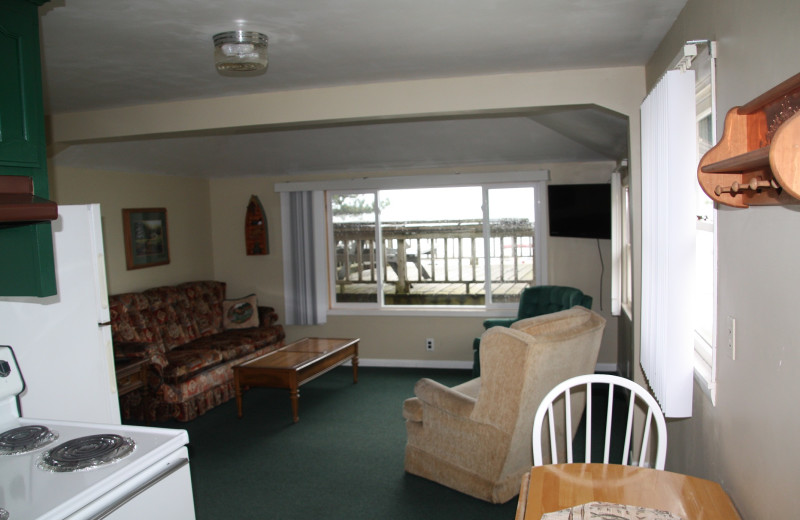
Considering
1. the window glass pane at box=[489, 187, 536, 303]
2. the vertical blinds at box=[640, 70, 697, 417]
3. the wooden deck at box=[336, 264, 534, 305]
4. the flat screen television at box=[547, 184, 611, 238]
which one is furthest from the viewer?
the wooden deck at box=[336, 264, 534, 305]

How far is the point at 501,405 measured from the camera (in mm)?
3061

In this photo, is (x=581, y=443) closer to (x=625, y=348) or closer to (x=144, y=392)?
(x=625, y=348)

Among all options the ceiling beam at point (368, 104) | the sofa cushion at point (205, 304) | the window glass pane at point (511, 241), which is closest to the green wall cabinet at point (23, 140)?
the ceiling beam at point (368, 104)

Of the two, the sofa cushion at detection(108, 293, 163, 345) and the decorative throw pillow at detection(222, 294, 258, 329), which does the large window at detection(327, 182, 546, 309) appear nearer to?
the decorative throw pillow at detection(222, 294, 258, 329)

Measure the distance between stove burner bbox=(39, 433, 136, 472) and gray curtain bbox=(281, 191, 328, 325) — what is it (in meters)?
4.39

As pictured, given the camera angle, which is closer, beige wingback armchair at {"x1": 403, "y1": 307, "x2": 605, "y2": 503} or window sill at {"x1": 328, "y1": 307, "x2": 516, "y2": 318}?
beige wingback armchair at {"x1": 403, "y1": 307, "x2": 605, "y2": 503}

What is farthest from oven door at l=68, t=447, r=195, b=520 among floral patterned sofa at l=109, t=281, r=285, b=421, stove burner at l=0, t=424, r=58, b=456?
floral patterned sofa at l=109, t=281, r=285, b=421

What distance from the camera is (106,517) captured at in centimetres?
169

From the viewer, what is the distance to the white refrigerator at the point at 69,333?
2891 millimetres

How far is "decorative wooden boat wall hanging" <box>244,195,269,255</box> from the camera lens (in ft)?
21.5

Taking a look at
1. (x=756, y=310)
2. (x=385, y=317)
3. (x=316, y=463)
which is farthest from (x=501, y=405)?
(x=385, y=317)

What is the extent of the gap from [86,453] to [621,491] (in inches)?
64.8

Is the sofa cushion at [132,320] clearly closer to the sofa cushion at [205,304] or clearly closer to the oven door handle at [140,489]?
the sofa cushion at [205,304]

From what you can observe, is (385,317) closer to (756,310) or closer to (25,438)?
(25,438)
